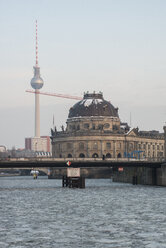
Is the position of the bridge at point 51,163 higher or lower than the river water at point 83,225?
higher

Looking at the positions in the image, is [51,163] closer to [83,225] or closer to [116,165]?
[116,165]

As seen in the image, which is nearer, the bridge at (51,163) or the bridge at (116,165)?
the bridge at (51,163)

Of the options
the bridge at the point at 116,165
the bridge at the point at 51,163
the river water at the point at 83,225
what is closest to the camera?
the river water at the point at 83,225

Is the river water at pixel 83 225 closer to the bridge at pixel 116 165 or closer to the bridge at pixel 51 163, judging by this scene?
the bridge at pixel 51 163

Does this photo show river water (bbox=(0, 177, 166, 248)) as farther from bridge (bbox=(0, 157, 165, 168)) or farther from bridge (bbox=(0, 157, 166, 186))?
bridge (bbox=(0, 157, 166, 186))

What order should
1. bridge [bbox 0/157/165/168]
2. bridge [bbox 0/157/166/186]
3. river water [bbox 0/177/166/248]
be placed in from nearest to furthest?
river water [bbox 0/177/166/248], bridge [bbox 0/157/165/168], bridge [bbox 0/157/166/186]

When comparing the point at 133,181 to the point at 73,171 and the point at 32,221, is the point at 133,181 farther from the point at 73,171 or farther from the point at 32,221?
the point at 32,221

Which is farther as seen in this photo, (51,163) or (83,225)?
(51,163)

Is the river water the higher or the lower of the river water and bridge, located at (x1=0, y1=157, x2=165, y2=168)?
the lower

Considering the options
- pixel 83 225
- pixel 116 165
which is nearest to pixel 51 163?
pixel 116 165

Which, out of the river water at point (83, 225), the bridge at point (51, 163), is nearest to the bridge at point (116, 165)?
the bridge at point (51, 163)

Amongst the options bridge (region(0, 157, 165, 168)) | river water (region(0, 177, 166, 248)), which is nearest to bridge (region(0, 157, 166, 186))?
bridge (region(0, 157, 165, 168))

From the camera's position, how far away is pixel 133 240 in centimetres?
4388

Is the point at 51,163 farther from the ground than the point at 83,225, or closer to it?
farther from the ground
